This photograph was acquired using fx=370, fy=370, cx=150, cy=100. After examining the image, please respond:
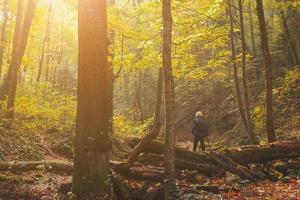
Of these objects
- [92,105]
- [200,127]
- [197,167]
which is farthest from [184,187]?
[200,127]

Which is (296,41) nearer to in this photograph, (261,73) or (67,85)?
(261,73)

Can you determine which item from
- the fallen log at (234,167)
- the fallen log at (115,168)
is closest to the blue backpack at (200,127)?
the fallen log at (234,167)

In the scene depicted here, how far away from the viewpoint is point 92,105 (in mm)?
7820

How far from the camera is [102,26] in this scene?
8133 millimetres

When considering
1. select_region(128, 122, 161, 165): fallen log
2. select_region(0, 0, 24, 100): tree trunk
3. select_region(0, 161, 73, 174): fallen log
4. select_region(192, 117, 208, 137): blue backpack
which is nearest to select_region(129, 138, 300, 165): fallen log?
select_region(128, 122, 161, 165): fallen log

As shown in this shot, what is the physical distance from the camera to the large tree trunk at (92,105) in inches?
303

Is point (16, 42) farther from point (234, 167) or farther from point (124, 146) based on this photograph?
point (234, 167)

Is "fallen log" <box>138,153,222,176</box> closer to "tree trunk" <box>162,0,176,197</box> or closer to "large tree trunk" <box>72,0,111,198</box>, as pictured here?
"tree trunk" <box>162,0,176,197</box>

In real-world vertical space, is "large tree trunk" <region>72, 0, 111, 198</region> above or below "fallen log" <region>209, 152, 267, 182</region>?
above

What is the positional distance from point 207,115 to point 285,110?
7371mm

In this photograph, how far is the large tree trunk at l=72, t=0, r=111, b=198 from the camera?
769 centimetres

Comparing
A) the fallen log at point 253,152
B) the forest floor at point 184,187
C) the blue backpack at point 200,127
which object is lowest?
the forest floor at point 184,187

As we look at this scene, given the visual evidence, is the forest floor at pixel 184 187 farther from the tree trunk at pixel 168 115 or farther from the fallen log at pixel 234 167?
the tree trunk at pixel 168 115

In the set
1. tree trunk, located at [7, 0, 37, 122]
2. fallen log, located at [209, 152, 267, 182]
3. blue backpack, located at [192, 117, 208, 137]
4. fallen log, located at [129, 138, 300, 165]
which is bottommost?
fallen log, located at [209, 152, 267, 182]
